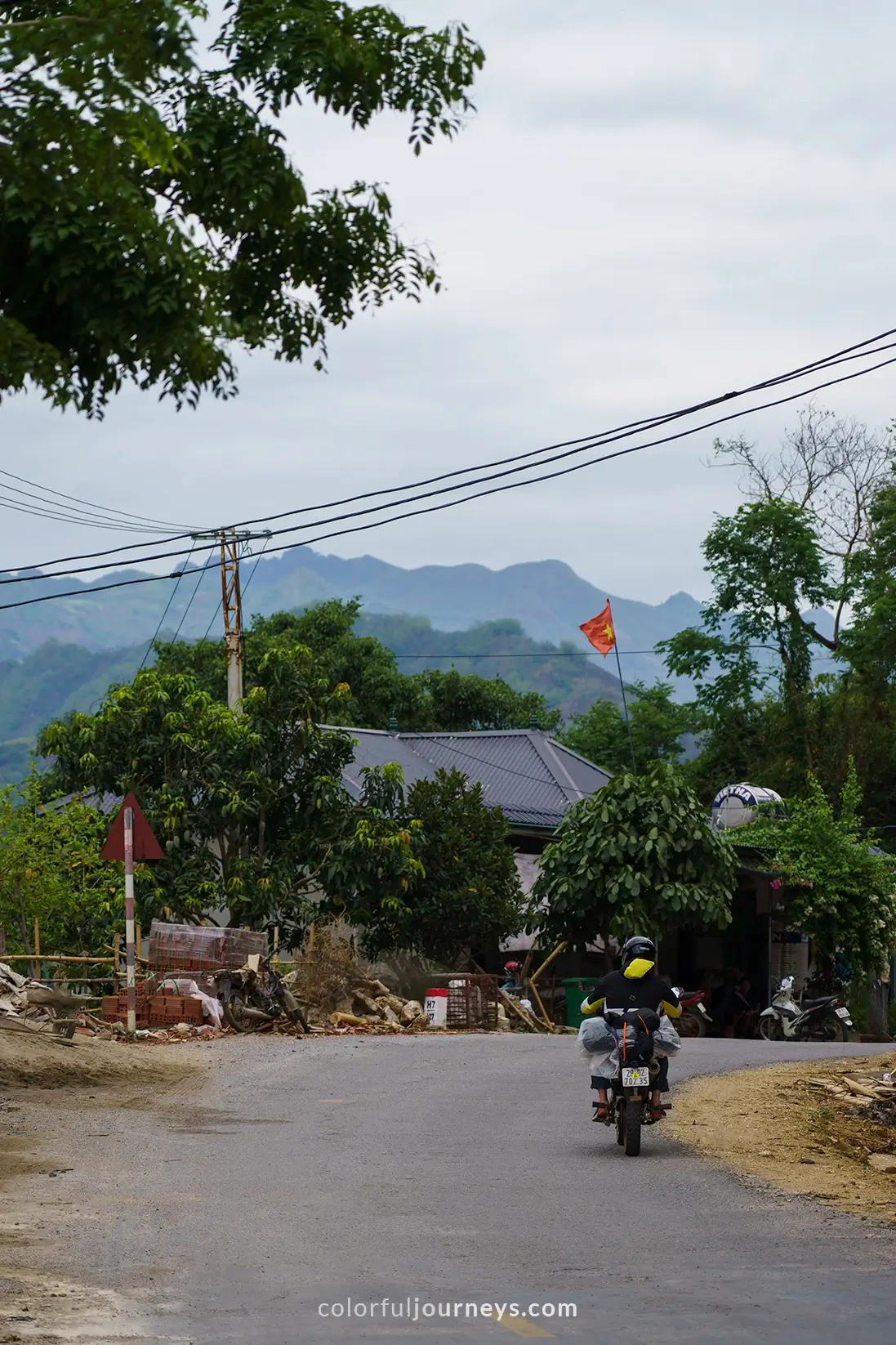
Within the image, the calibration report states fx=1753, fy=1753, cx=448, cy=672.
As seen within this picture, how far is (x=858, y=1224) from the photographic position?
9.31 m

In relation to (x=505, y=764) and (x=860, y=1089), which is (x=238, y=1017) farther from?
(x=505, y=764)

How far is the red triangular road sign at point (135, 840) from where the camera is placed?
20.6m

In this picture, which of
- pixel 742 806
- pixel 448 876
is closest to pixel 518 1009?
pixel 448 876

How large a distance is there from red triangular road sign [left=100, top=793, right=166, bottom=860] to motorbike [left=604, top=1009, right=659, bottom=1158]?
8.96 metres

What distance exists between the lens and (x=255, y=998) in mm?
24109

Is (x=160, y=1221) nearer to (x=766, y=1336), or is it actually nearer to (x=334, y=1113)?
(x=766, y=1336)

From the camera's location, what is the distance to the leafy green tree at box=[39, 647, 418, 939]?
2878cm

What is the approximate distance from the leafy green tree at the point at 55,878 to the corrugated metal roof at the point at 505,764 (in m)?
10.2

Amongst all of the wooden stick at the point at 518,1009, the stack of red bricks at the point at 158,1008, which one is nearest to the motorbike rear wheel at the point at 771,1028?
the wooden stick at the point at 518,1009

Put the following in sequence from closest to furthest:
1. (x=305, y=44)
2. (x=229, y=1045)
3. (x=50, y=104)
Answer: (x=50, y=104), (x=305, y=44), (x=229, y=1045)

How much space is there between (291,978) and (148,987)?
376cm

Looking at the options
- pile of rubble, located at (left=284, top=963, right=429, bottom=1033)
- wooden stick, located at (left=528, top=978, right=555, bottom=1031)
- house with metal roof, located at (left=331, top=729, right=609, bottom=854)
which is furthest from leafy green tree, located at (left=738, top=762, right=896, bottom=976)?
pile of rubble, located at (left=284, top=963, right=429, bottom=1033)

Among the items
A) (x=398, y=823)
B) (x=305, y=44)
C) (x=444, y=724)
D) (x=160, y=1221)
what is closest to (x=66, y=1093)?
(x=160, y=1221)

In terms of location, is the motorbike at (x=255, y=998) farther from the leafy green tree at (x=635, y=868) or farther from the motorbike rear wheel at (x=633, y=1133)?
the motorbike rear wheel at (x=633, y=1133)
